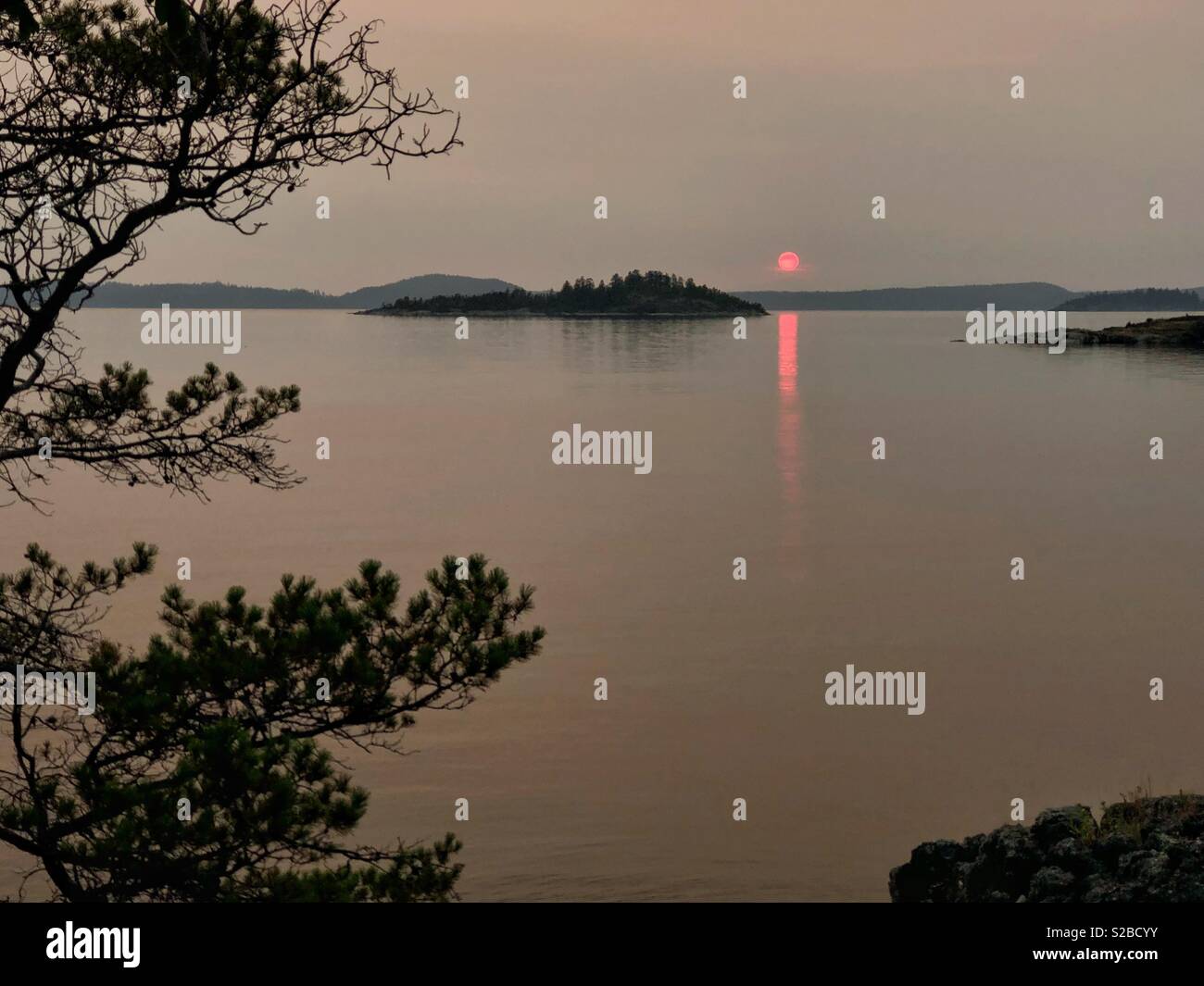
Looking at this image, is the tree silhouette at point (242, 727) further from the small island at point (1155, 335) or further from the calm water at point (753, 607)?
the small island at point (1155, 335)

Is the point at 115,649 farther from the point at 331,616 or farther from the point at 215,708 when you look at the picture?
the point at 331,616
